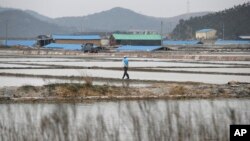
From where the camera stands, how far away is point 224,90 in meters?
11.2

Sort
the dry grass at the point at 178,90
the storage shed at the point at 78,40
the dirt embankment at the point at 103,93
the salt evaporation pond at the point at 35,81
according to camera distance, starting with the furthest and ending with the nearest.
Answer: the storage shed at the point at 78,40 < the salt evaporation pond at the point at 35,81 < the dry grass at the point at 178,90 < the dirt embankment at the point at 103,93

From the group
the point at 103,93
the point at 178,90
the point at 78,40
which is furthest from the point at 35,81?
the point at 78,40

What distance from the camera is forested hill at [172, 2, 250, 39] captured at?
76.6 metres

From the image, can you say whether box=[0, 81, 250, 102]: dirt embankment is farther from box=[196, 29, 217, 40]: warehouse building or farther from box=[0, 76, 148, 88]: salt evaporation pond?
box=[196, 29, 217, 40]: warehouse building

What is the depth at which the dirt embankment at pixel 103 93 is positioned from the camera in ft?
33.6

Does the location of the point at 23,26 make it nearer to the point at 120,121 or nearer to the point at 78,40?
the point at 78,40

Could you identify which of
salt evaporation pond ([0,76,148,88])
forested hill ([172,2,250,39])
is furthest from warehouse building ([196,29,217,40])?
salt evaporation pond ([0,76,148,88])

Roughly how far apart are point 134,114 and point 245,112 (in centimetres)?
201

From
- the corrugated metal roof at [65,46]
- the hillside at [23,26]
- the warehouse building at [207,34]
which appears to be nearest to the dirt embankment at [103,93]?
the corrugated metal roof at [65,46]

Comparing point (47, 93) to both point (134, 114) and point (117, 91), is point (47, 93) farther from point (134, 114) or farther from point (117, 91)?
point (134, 114)

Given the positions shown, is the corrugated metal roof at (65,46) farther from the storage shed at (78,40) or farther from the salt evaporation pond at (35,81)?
the salt evaporation pond at (35,81)

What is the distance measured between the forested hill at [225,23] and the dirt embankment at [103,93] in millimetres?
63608

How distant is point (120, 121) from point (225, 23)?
252 feet

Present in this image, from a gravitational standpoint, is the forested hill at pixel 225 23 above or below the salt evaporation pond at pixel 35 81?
above
